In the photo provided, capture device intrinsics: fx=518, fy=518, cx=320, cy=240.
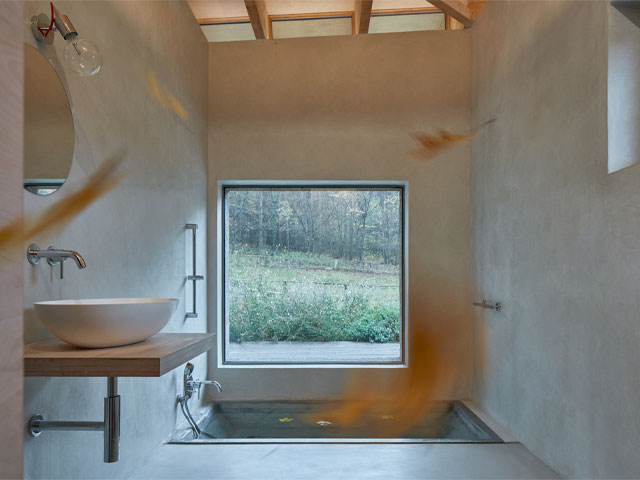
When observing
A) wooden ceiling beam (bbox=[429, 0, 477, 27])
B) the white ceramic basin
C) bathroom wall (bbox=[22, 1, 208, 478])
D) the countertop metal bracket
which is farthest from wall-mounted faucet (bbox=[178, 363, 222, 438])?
wooden ceiling beam (bbox=[429, 0, 477, 27])

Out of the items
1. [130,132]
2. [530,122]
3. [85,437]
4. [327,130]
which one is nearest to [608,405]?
[530,122]

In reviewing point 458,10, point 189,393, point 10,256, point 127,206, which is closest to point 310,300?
point 189,393

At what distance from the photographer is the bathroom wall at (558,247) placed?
188 cm

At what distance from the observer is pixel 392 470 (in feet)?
8.29

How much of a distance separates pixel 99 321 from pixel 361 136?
2.74 meters

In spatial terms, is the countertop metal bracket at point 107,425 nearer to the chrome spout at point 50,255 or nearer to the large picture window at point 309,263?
the chrome spout at point 50,255

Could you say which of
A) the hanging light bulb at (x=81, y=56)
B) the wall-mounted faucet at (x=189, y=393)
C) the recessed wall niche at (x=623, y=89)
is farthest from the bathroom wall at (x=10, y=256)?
the wall-mounted faucet at (x=189, y=393)

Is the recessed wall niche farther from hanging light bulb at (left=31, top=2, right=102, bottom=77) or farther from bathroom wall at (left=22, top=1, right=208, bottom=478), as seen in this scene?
bathroom wall at (left=22, top=1, right=208, bottom=478)

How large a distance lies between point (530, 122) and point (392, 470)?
1894 mm

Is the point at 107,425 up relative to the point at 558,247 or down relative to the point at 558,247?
down

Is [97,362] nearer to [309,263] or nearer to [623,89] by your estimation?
[623,89]

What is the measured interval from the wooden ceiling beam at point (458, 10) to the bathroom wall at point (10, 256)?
10.7 feet

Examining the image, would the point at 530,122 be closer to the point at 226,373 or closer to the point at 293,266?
the point at 293,266

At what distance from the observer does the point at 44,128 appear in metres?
1.70
